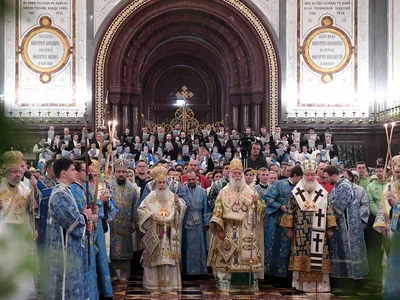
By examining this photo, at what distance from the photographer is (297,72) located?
21.1 metres

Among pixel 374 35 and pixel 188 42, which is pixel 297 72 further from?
pixel 188 42

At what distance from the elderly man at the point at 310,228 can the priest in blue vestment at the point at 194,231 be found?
5.44 feet

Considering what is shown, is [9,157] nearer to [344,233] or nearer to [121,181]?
[344,233]

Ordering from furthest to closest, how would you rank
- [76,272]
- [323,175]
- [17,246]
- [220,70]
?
1. [220,70]
2. [323,175]
3. [76,272]
4. [17,246]

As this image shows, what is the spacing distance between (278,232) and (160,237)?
1.78m

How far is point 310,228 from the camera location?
8.88 m

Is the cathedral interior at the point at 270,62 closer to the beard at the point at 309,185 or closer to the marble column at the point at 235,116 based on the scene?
the marble column at the point at 235,116

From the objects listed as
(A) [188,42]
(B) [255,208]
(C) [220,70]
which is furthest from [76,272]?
(C) [220,70]

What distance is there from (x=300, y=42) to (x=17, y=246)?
20.8m

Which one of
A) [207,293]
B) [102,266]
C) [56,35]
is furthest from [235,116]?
[102,266]

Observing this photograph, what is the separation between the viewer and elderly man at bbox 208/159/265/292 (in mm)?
8906

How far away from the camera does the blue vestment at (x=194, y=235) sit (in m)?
10.1

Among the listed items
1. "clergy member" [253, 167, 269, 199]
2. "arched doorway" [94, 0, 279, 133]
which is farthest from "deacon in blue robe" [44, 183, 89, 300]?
"arched doorway" [94, 0, 279, 133]

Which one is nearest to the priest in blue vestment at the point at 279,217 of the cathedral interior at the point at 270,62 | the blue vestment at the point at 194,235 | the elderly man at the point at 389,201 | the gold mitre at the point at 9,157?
the blue vestment at the point at 194,235
